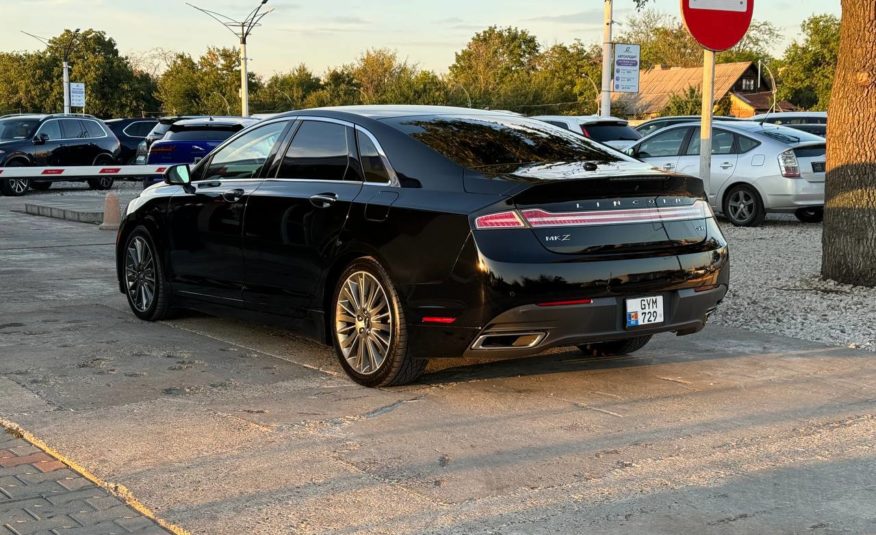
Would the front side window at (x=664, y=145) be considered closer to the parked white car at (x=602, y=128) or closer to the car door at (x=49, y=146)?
the parked white car at (x=602, y=128)

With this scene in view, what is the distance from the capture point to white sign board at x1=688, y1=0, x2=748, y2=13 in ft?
31.9

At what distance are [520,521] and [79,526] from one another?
1.63 metres

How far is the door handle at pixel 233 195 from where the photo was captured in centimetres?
718

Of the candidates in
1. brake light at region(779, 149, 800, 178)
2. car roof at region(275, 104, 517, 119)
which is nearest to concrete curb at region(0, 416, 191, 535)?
car roof at region(275, 104, 517, 119)

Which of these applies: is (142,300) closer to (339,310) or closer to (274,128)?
(274,128)

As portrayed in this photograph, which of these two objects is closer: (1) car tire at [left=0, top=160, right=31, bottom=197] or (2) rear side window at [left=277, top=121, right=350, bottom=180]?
(2) rear side window at [left=277, top=121, right=350, bottom=180]

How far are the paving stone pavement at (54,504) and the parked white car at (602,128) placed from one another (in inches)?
605

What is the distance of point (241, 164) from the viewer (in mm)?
7438

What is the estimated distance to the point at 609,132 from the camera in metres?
20.0

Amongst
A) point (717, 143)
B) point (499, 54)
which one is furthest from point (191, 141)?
point (499, 54)

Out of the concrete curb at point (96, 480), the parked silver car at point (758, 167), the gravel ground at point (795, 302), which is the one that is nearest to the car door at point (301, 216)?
the concrete curb at point (96, 480)

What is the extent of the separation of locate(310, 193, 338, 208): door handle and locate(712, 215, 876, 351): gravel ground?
3.49m

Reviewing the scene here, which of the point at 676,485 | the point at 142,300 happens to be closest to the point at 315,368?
the point at 142,300

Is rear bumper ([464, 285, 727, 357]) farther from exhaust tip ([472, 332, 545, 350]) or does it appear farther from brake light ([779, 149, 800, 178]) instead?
brake light ([779, 149, 800, 178])
